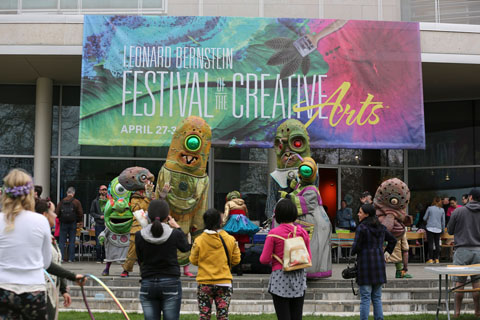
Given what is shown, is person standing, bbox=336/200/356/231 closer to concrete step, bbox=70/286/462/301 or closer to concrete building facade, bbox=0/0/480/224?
concrete building facade, bbox=0/0/480/224

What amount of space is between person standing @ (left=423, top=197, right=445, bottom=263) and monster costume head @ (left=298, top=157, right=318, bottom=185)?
637 centimetres

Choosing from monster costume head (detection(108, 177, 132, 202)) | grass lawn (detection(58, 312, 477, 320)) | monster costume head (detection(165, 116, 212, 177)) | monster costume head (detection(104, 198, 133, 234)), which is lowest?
grass lawn (detection(58, 312, 477, 320))

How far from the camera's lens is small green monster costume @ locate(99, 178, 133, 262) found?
12.1m

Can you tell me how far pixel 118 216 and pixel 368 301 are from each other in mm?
5467

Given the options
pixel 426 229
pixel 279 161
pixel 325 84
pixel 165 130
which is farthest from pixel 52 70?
→ pixel 426 229

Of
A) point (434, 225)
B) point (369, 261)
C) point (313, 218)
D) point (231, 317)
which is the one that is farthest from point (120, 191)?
point (434, 225)

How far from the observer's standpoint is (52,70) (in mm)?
18203

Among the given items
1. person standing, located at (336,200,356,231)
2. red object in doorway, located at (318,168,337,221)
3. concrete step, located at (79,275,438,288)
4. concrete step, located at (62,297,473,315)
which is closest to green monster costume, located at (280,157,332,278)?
concrete step, located at (79,275,438,288)

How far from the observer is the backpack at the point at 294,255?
684 cm

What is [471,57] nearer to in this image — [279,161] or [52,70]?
[279,161]

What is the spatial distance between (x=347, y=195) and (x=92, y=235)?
28.1ft

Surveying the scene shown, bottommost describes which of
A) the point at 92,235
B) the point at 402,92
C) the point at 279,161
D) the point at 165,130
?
the point at 92,235

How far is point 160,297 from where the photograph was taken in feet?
Answer: 20.9

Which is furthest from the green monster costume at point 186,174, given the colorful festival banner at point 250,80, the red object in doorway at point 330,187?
the red object in doorway at point 330,187
